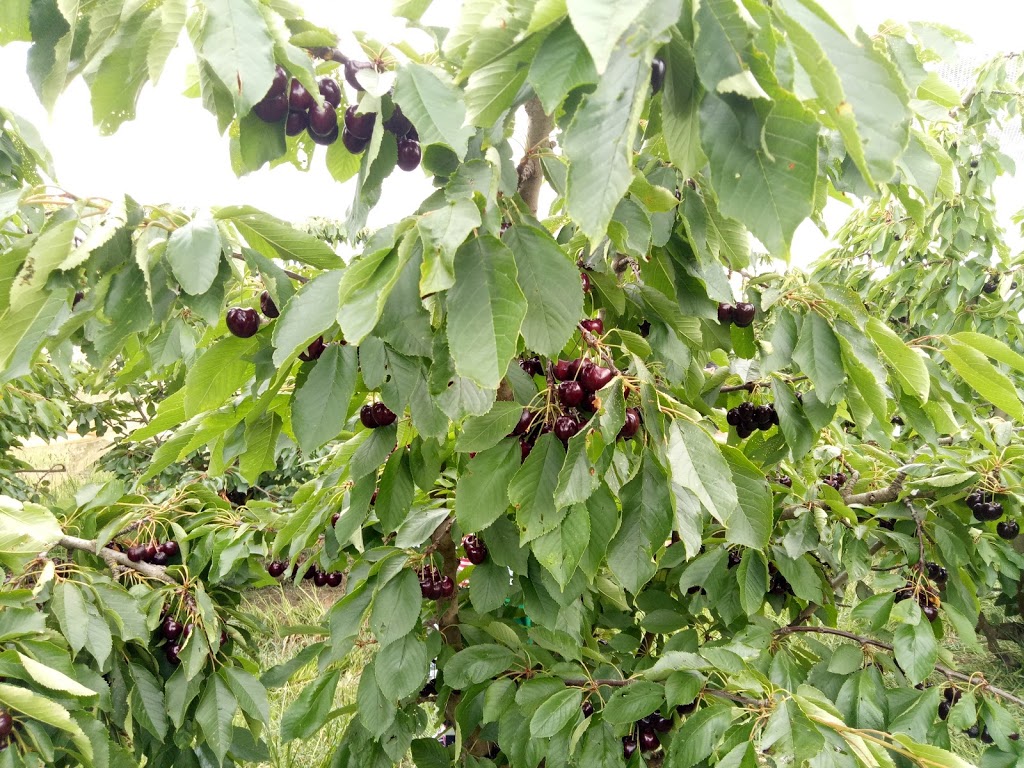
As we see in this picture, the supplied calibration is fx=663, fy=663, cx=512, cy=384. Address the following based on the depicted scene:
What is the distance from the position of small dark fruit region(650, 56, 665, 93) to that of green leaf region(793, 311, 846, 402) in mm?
673

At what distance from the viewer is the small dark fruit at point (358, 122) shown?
955 mm

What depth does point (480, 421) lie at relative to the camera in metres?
0.96

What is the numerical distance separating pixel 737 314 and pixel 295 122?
921 millimetres

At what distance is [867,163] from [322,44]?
2.35 ft

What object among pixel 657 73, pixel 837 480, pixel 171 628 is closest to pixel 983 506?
pixel 837 480

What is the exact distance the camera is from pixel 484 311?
693 mm

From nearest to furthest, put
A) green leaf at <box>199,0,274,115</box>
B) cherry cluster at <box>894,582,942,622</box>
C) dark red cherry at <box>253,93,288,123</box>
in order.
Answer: green leaf at <box>199,0,274,115</box>
dark red cherry at <box>253,93,288,123</box>
cherry cluster at <box>894,582,942,622</box>

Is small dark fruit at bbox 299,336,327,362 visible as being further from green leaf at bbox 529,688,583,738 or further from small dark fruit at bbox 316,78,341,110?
green leaf at bbox 529,688,583,738

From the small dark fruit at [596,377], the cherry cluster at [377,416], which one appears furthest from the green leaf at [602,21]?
the cherry cluster at [377,416]

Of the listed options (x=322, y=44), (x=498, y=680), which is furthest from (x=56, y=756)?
(x=322, y=44)

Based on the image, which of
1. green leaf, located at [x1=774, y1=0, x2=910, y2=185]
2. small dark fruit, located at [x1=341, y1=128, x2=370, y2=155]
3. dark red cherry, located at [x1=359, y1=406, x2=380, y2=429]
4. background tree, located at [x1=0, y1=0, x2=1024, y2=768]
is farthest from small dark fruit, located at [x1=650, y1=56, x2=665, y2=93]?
dark red cherry, located at [x1=359, y1=406, x2=380, y2=429]

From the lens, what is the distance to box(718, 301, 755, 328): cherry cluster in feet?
4.51

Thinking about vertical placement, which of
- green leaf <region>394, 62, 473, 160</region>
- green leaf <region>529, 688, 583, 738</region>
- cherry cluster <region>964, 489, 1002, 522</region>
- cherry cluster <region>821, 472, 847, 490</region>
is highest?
green leaf <region>394, 62, 473, 160</region>

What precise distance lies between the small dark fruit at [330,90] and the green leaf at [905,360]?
3.18ft
